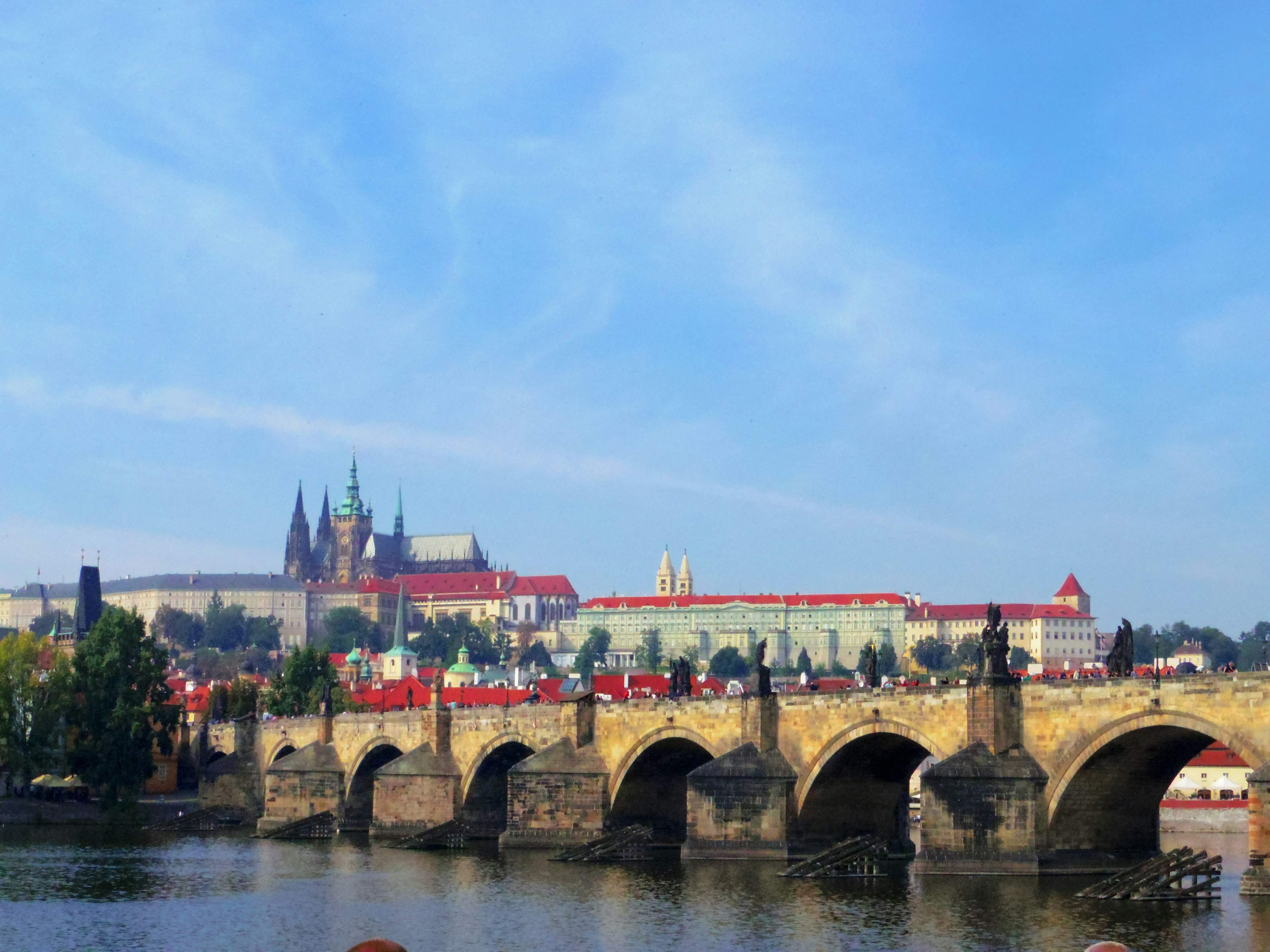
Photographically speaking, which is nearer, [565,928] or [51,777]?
[565,928]

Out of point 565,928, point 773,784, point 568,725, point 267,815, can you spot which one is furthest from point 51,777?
point 565,928

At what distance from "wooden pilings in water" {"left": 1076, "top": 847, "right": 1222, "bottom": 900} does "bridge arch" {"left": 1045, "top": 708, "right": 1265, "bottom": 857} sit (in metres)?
2.26

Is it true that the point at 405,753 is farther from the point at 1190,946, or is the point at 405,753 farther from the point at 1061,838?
the point at 1190,946

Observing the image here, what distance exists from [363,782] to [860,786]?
101 feet

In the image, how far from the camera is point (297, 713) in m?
103

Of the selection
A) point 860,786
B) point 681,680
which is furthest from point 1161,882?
point 681,680

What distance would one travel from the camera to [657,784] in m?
61.3

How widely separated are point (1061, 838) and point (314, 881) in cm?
2214

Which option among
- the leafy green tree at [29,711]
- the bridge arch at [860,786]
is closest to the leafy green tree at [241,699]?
the leafy green tree at [29,711]

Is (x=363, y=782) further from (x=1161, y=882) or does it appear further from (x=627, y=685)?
(x=627, y=685)

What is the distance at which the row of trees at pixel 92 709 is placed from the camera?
82.2 meters

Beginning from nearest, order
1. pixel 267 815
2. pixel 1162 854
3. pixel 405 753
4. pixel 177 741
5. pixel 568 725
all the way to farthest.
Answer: pixel 1162 854, pixel 568 725, pixel 405 753, pixel 267 815, pixel 177 741

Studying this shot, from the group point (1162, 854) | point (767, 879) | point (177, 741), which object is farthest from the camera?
point (177, 741)

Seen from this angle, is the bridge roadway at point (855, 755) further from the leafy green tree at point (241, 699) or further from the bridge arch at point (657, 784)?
the leafy green tree at point (241, 699)
